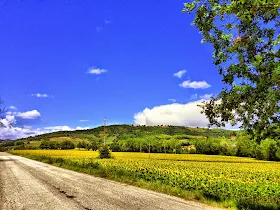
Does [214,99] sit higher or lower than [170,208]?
higher

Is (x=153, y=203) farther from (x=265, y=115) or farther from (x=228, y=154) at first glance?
(x=228, y=154)

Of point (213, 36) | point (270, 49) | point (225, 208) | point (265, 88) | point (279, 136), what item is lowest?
point (225, 208)

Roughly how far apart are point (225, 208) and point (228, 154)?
418ft

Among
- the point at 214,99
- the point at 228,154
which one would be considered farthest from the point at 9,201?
the point at 228,154

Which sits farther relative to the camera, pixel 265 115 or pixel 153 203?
pixel 153 203

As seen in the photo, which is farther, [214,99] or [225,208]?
[214,99]

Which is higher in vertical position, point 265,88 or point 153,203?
point 265,88

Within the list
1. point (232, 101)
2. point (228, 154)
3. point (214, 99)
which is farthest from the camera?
point (228, 154)

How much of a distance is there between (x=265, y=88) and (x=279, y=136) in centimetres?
219

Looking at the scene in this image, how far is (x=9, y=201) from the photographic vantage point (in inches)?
472

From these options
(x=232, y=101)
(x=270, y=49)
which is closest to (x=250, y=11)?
(x=270, y=49)

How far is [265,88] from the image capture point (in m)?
9.06

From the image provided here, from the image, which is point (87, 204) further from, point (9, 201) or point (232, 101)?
point (232, 101)

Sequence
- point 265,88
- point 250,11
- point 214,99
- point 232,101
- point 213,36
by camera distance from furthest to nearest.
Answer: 1. point 214,99
2. point 232,101
3. point 213,36
4. point 265,88
5. point 250,11
